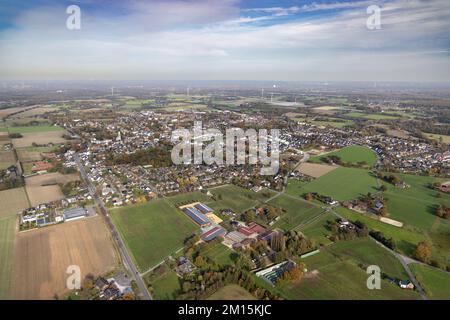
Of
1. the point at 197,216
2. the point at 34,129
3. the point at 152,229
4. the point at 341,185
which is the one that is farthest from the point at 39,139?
the point at 341,185

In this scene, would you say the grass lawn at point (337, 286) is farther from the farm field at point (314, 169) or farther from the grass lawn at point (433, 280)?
the farm field at point (314, 169)

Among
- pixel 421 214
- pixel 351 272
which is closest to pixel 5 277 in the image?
pixel 351 272

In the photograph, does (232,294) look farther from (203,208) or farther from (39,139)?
(39,139)

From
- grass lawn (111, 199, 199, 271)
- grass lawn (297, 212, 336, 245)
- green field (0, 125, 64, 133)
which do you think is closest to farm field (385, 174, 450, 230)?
grass lawn (297, 212, 336, 245)

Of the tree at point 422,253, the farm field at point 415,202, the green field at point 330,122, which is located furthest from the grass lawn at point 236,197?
the green field at point 330,122

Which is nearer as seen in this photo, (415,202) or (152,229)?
(152,229)

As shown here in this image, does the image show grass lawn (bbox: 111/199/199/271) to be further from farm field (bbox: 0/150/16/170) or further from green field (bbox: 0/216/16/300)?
farm field (bbox: 0/150/16/170)
